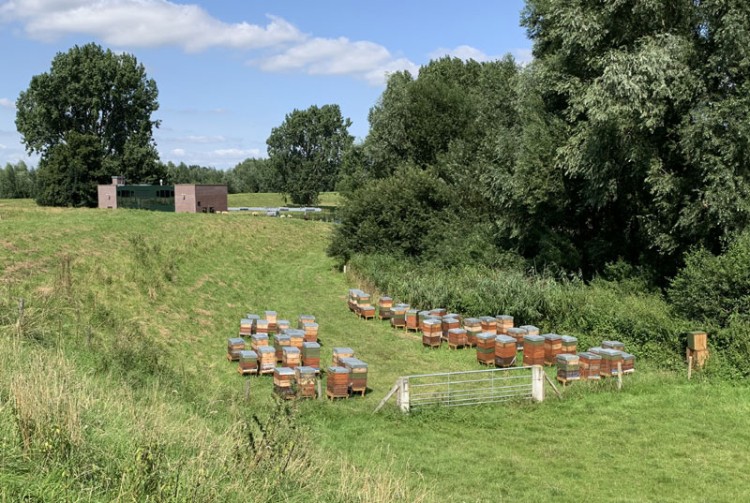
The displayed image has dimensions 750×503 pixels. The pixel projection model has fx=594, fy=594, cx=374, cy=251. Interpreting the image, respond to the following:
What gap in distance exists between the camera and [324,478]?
25.4 ft

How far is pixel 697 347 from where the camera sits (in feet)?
58.2

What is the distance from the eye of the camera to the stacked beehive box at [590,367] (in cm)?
1773

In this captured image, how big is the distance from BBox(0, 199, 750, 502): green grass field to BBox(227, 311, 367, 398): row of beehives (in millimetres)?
490

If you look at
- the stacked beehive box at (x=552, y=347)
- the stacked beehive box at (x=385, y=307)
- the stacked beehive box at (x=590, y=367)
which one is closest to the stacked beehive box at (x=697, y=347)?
the stacked beehive box at (x=590, y=367)

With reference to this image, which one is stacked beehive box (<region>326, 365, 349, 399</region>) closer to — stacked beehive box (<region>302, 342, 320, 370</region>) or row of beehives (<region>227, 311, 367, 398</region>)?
row of beehives (<region>227, 311, 367, 398</region>)

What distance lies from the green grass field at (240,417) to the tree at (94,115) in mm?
41181

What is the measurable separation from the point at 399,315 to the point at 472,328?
3.88m

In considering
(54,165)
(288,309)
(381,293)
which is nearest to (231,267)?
(288,309)

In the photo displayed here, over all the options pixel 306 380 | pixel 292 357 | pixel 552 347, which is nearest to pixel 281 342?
pixel 292 357

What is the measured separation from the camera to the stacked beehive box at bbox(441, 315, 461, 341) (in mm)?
22844

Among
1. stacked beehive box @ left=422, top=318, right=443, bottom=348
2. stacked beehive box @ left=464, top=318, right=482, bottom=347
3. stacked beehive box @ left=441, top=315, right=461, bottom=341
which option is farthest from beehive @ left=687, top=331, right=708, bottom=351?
stacked beehive box @ left=422, top=318, right=443, bottom=348

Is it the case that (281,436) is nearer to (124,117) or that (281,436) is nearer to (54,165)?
(54,165)

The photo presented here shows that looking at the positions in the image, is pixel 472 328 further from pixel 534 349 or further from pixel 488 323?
pixel 534 349

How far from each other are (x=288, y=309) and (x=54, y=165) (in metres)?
51.8
